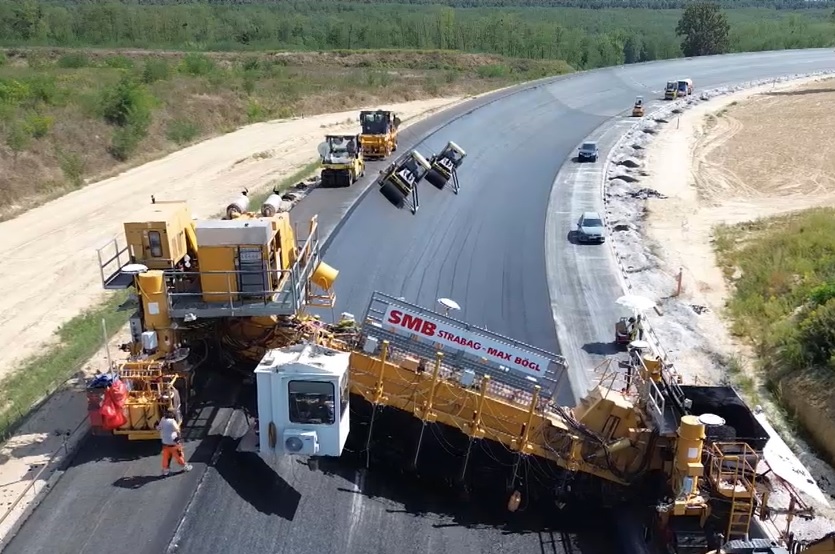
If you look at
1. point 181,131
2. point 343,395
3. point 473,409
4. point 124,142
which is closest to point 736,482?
point 473,409

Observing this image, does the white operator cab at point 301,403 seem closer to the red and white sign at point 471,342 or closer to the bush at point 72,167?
the red and white sign at point 471,342

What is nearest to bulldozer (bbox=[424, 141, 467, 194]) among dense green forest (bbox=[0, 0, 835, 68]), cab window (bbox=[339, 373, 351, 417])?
cab window (bbox=[339, 373, 351, 417])

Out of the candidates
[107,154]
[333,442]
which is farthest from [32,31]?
[333,442]

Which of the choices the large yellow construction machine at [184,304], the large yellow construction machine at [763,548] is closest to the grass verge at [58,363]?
the large yellow construction machine at [184,304]

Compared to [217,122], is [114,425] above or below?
above

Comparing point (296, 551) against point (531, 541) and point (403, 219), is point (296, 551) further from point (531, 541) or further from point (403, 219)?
point (403, 219)

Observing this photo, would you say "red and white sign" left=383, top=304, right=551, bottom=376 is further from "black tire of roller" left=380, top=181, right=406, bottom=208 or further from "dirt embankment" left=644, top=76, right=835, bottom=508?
"black tire of roller" left=380, top=181, right=406, bottom=208

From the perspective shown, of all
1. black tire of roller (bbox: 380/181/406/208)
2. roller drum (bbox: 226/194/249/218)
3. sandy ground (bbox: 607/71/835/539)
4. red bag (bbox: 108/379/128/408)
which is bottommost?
sandy ground (bbox: 607/71/835/539)
